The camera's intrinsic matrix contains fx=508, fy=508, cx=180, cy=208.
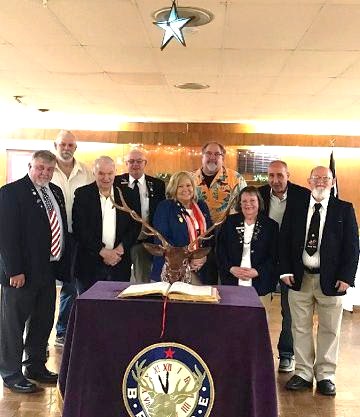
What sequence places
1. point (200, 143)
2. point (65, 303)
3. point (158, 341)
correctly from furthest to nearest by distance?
point (200, 143) → point (65, 303) → point (158, 341)

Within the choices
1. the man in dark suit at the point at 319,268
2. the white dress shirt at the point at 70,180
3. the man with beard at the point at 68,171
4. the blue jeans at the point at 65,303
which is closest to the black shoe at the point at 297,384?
the man in dark suit at the point at 319,268

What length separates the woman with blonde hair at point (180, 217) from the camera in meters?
3.57

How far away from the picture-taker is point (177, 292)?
2.21 m

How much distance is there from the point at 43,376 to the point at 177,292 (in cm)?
197

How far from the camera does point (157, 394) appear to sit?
217cm

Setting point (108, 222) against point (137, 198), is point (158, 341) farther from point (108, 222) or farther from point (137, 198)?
point (137, 198)

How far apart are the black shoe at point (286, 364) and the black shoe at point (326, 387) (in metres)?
0.45

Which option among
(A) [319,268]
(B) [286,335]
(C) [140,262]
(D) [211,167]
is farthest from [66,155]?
(B) [286,335]

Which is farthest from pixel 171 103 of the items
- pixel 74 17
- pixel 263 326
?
pixel 263 326

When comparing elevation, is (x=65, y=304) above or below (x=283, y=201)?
below

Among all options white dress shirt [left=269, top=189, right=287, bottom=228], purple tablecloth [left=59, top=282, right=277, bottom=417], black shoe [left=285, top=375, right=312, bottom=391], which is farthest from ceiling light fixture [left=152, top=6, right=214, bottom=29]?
black shoe [left=285, top=375, right=312, bottom=391]

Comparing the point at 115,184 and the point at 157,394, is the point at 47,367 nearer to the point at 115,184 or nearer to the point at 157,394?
the point at 115,184

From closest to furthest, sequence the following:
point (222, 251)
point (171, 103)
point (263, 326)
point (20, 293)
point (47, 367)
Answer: point (263, 326)
point (20, 293)
point (222, 251)
point (47, 367)
point (171, 103)

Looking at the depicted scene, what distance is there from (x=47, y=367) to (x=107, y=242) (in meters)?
1.12
